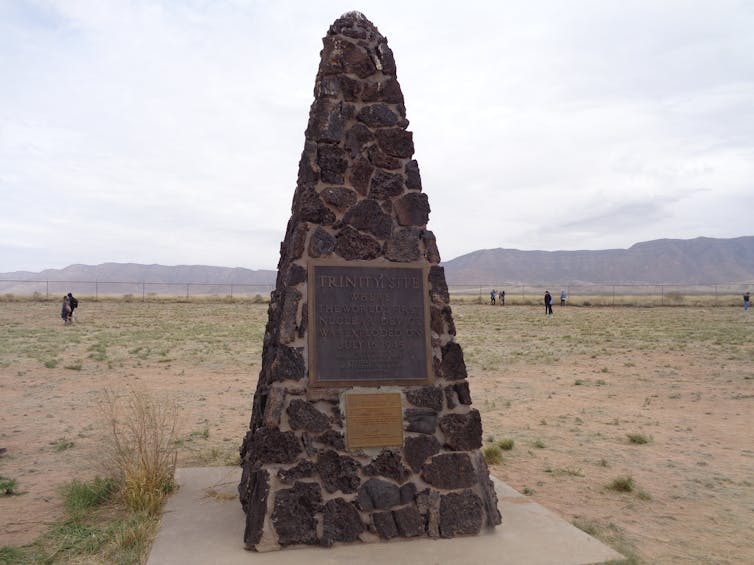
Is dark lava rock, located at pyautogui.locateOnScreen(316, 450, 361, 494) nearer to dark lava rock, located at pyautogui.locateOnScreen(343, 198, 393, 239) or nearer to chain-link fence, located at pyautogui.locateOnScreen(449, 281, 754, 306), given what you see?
dark lava rock, located at pyautogui.locateOnScreen(343, 198, 393, 239)

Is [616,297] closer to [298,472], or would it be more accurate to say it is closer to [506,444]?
[506,444]

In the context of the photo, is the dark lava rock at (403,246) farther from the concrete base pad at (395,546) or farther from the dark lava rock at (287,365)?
the concrete base pad at (395,546)

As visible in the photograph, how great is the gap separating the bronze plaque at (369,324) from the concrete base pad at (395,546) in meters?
1.33

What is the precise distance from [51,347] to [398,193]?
792 inches

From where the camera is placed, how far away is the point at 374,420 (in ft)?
17.7

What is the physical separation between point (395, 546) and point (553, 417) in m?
7.43

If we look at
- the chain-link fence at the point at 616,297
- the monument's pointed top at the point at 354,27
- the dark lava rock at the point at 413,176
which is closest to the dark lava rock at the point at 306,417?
the dark lava rock at the point at 413,176

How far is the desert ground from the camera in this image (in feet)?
22.0

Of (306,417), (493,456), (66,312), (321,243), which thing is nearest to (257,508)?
(306,417)

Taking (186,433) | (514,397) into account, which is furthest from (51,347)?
(514,397)

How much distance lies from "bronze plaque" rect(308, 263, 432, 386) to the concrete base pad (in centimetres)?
133

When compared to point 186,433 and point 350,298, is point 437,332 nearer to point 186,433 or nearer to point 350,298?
point 350,298

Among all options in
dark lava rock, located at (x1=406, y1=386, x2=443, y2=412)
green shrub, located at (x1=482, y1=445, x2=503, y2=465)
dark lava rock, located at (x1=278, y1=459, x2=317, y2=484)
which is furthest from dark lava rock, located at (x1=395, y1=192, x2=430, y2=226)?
green shrub, located at (x1=482, y1=445, x2=503, y2=465)

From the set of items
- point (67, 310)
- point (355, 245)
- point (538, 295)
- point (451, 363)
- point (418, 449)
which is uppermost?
point (355, 245)
